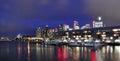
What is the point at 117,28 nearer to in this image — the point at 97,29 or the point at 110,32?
the point at 110,32

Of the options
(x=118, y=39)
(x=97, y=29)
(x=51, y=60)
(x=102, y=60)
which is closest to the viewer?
(x=102, y=60)

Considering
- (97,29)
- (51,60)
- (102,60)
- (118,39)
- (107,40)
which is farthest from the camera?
(97,29)

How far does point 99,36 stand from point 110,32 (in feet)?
35.6

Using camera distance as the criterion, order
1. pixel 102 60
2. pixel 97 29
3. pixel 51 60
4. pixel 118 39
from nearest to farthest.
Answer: pixel 102 60
pixel 51 60
pixel 118 39
pixel 97 29

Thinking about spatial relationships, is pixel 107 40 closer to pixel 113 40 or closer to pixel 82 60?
pixel 113 40

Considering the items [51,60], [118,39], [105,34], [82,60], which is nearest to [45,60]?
[51,60]

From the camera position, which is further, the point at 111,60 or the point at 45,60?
the point at 45,60

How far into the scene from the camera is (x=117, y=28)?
566 feet

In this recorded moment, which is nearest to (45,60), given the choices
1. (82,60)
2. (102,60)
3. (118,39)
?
(82,60)

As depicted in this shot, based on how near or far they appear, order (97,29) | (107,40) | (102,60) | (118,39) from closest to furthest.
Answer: (102,60), (118,39), (107,40), (97,29)

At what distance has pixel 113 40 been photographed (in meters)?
171

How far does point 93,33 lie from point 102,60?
Result: 142676 millimetres

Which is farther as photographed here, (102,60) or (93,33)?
(93,33)

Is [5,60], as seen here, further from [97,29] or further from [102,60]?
[97,29]
